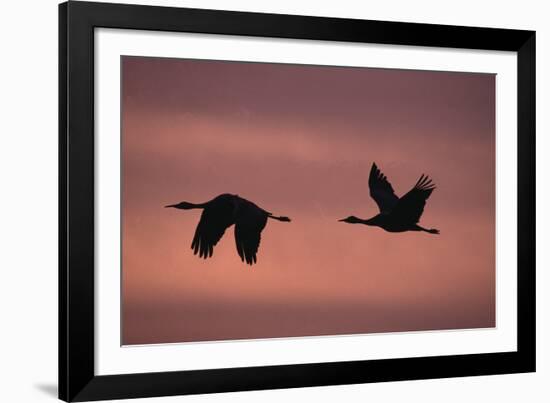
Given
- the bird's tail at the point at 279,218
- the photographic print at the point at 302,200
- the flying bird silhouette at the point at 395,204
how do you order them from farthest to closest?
1. the flying bird silhouette at the point at 395,204
2. the bird's tail at the point at 279,218
3. the photographic print at the point at 302,200

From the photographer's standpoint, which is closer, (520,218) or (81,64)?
(81,64)

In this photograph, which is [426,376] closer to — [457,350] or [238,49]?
[457,350]

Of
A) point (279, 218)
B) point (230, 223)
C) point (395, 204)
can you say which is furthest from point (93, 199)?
point (395, 204)

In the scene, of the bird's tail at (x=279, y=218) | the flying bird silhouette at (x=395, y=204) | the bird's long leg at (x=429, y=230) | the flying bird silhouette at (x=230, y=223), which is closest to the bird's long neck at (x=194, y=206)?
the flying bird silhouette at (x=230, y=223)

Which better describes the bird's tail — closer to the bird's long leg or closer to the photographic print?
the photographic print

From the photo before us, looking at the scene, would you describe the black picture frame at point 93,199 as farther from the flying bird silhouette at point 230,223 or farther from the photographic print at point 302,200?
the flying bird silhouette at point 230,223

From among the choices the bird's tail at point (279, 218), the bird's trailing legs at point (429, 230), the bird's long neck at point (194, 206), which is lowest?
the bird's trailing legs at point (429, 230)

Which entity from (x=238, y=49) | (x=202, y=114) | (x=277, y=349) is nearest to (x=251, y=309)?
(x=277, y=349)
